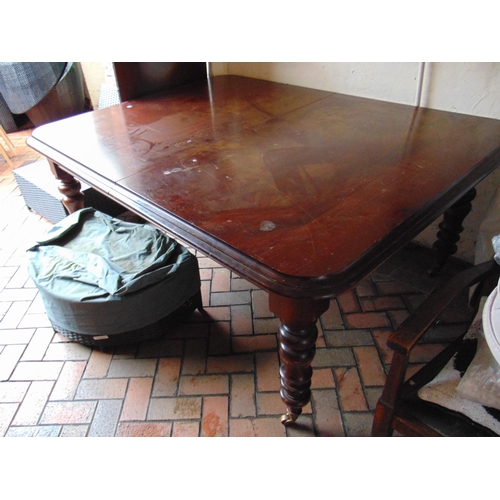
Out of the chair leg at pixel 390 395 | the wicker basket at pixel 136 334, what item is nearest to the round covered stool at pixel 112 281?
the wicker basket at pixel 136 334

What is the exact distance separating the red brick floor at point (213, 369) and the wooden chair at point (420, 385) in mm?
440

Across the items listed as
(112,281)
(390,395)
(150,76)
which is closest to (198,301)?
(112,281)

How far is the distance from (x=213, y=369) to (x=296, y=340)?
0.73 meters

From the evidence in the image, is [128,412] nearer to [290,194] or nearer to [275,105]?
[290,194]

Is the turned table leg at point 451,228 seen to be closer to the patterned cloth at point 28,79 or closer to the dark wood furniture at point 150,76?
the dark wood furniture at point 150,76

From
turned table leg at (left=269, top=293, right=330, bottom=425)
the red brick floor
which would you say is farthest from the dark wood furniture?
turned table leg at (left=269, top=293, right=330, bottom=425)

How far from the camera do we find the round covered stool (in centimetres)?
159

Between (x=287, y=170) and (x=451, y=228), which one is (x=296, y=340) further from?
(x=451, y=228)

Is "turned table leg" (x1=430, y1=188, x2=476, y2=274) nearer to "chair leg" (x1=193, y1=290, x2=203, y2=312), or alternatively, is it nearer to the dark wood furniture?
"chair leg" (x1=193, y1=290, x2=203, y2=312)

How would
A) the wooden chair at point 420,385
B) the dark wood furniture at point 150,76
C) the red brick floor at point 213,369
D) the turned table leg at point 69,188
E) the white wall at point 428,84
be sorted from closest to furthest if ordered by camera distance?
the wooden chair at point 420,385 → the red brick floor at point 213,369 → the white wall at point 428,84 → the turned table leg at point 69,188 → the dark wood furniture at point 150,76

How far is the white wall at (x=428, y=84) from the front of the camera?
5.35 feet

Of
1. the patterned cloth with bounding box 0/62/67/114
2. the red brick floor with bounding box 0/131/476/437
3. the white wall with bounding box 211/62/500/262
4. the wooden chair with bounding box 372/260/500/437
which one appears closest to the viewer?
the wooden chair with bounding box 372/260/500/437

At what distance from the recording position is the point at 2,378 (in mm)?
1701

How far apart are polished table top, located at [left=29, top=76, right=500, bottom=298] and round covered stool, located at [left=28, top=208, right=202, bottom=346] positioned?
407 millimetres
